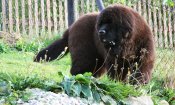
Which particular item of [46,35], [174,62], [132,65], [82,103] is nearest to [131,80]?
[132,65]

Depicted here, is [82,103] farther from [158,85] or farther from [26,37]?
[26,37]

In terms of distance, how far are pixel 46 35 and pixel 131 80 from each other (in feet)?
20.5

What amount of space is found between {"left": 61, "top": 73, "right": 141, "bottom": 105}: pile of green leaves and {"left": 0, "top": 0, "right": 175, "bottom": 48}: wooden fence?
24.5 ft

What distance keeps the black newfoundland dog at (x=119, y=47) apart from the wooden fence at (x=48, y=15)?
531cm

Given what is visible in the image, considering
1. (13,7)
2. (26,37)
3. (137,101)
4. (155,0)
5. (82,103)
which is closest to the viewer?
(82,103)

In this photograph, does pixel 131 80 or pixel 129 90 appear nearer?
pixel 129 90

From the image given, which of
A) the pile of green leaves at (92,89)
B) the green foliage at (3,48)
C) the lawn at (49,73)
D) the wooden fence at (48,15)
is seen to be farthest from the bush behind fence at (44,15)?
the pile of green leaves at (92,89)

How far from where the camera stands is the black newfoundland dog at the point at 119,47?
7.09 m

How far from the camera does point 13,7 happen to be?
1371 centimetres

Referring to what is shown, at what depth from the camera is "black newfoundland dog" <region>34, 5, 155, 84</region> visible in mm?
7090

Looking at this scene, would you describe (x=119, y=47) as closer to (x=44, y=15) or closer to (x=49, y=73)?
(x=49, y=73)

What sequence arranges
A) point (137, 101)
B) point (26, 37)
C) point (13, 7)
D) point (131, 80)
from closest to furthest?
point (137, 101) → point (131, 80) → point (26, 37) → point (13, 7)

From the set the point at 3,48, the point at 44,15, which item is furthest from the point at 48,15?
the point at 3,48

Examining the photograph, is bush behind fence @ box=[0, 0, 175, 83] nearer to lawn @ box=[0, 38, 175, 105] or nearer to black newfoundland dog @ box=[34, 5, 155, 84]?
lawn @ box=[0, 38, 175, 105]
